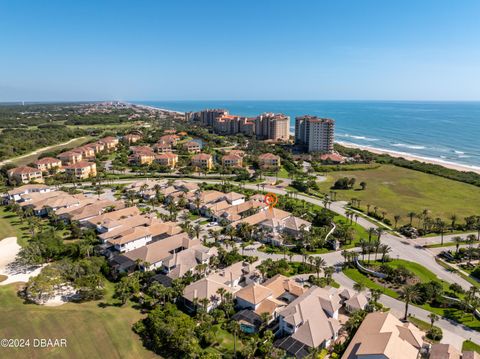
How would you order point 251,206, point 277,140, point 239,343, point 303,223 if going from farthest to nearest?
1. point 277,140
2. point 251,206
3. point 303,223
4. point 239,343

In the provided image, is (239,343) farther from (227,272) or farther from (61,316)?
(61,316)

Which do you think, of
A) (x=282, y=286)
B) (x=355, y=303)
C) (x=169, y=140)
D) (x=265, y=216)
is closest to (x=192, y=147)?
(x=169, y=140)

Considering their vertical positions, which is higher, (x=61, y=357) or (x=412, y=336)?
(x=412, y=336)

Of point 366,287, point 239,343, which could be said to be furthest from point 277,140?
point 239,343

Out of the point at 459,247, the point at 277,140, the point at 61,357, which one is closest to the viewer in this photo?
the point at 61,357

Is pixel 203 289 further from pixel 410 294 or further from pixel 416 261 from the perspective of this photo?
pixel 416 261

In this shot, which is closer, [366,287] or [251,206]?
[366,287]

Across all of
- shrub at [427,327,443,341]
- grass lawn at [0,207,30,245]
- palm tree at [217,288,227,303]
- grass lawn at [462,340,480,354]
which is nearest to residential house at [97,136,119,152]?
grass lawn at [0,207,30,245]
